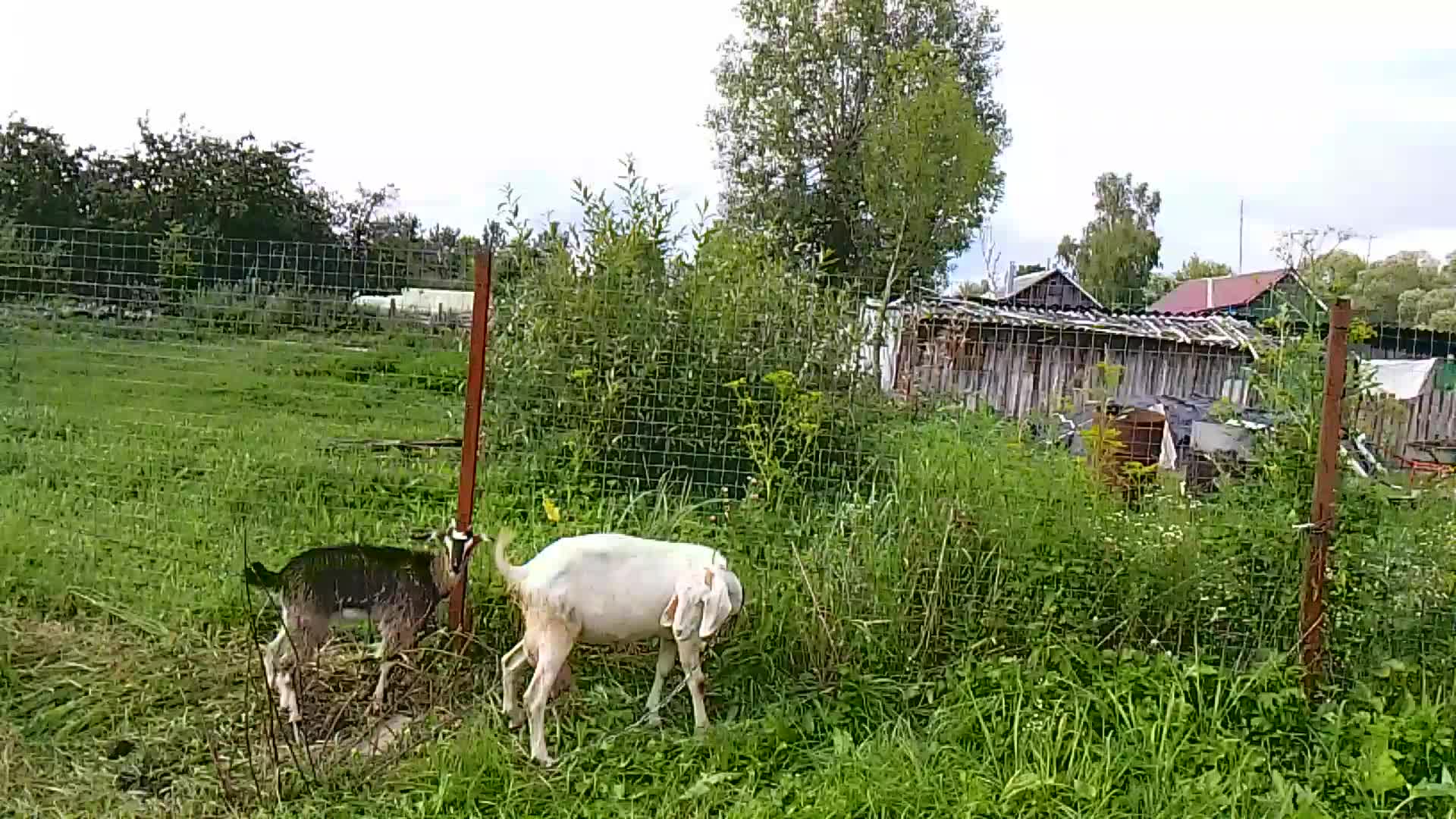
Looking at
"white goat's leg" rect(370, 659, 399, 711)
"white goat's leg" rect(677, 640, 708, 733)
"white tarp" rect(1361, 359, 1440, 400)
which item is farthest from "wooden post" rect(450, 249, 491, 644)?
"white tarp" rect(1361, 359, 1440, 400)

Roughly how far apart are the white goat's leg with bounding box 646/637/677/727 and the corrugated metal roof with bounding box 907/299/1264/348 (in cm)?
183

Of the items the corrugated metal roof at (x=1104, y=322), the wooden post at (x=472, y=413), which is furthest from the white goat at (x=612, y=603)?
the corrugated metal roof at (x=1104, y=322)

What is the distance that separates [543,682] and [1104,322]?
3.61 meters

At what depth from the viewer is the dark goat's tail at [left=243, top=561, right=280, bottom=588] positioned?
351cm

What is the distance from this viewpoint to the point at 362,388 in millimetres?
4477

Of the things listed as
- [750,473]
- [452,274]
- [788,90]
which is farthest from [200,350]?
[788,90]

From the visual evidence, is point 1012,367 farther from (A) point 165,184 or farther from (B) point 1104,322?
(A) point 165,184

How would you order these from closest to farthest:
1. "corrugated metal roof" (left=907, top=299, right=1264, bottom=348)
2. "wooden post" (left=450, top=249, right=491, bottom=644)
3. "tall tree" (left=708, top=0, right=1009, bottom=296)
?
"wooden post" (left=450, top=249, right=491, bottom=644) < "corrugated metal roof" (left=907, top=299, right=1264, bottom=348) < "tall tree" (left=708, top=0, right=1009, bottom=296)

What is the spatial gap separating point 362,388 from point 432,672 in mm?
1339

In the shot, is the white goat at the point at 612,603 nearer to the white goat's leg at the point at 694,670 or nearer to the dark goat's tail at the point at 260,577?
the white goat's leg at the point at 694,670

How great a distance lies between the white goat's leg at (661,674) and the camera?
3592mm

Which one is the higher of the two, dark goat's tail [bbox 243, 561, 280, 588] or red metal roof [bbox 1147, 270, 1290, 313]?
red metal roof [bbox 1147, 270, 1290, 313]

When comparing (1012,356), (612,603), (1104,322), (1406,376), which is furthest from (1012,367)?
(612,603)

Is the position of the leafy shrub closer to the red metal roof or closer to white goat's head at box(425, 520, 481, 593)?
white goat's head at box(425, 520, 481, 593)
